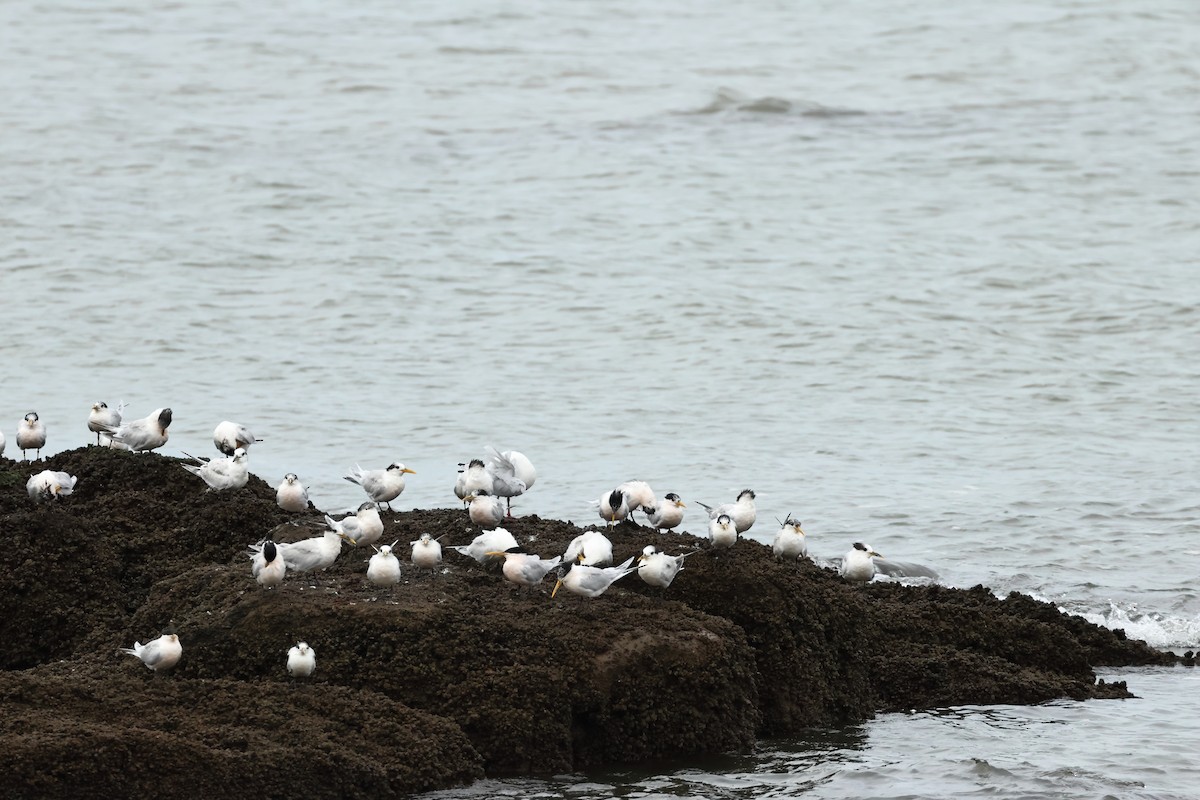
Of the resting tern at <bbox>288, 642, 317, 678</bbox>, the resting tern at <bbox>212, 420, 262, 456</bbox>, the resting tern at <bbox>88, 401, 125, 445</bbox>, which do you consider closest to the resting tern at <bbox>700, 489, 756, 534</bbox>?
the resting tern at <bbox>288, 642, 317, 678</bbox>

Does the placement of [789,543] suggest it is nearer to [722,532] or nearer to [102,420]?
[722,532]

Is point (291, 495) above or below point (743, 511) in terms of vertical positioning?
above

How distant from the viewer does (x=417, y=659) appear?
840 centimetres

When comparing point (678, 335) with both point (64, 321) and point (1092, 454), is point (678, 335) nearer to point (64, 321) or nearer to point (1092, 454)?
point (1092, 454)

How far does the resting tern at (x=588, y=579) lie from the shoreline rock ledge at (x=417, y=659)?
0.08 m

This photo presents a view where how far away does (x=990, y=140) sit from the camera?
31.2 meters

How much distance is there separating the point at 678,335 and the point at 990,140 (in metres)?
11.7

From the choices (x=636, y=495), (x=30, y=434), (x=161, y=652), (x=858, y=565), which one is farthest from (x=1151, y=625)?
(x=30, y=434)

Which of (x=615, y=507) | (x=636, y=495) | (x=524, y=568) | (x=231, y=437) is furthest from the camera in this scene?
(x=231, y=437)

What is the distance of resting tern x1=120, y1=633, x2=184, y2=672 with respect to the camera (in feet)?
27.2

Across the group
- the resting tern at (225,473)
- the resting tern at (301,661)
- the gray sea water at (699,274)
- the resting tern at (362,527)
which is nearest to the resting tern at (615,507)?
the resting tern at (362,527)

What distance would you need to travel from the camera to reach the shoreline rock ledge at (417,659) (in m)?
7.55

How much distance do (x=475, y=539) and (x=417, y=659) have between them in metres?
1.55

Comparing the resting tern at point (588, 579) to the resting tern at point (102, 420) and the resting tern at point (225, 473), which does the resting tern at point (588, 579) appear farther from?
the resting tern at point (102, 420)
